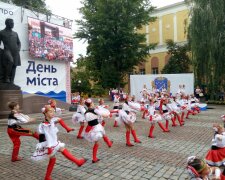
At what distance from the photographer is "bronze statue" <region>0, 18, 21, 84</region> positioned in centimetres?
1612

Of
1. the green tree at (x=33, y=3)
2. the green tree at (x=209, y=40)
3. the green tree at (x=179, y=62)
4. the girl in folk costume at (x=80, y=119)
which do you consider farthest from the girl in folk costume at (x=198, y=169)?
the green tree at (x=179, y=62)

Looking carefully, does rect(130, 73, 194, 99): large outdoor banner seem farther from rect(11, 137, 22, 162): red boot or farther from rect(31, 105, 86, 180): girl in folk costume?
rect(31, 105, 86, 180): girl in folk costume

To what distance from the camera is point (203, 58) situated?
2430 cm

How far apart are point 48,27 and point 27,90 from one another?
16.6 ft

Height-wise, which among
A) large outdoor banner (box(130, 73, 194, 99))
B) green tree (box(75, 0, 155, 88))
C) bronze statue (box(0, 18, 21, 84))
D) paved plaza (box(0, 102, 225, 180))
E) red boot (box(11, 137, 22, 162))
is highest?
green tree (box(75, 0, 155, 88))

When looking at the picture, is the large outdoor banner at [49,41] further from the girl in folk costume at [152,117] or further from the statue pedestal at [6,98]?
the girl in folk costume at [152,117]

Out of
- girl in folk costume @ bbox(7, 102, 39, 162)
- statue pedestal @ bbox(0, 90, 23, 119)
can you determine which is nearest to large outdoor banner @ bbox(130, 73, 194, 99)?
statue pedestal @ bbox(0, 90, 23, 119)

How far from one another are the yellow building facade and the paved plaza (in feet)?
105

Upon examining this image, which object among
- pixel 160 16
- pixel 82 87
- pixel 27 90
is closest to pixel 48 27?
pixel 27 90

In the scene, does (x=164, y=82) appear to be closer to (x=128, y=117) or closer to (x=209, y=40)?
(x=209, y=40)

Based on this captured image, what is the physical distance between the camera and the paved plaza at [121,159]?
6270 mm

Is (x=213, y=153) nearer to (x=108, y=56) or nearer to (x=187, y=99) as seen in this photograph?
(x=187, y=99)

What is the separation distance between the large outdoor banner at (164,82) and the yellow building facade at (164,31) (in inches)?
642

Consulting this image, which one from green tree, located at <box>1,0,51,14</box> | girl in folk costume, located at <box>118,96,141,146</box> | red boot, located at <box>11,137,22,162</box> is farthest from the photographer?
green tree, located at <box>1,0,51,14</box>
